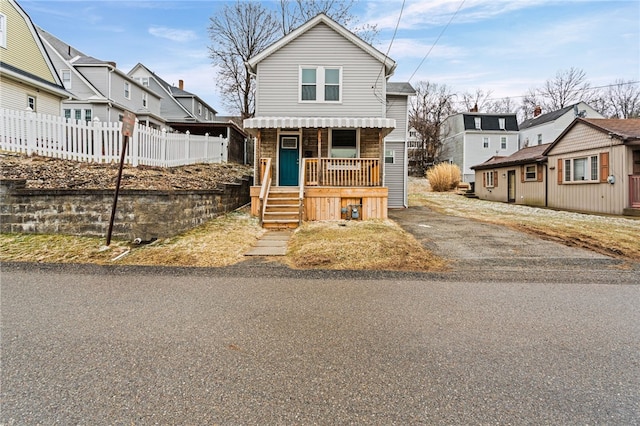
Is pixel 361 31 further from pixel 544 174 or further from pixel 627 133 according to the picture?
pixel 627 133

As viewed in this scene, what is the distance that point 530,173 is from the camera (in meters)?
20.1

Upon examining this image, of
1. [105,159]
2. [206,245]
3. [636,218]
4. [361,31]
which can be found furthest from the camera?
[361,31]

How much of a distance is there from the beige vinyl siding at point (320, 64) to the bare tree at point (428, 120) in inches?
1083

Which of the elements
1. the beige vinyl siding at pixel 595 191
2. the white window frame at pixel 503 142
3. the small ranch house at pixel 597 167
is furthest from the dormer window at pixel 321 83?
the white window frame at pixel 503 142

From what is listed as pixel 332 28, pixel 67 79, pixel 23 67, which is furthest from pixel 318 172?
pixel 67 79

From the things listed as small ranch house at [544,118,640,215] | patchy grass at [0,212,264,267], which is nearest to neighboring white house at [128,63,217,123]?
patchy grass at [0,212,264,267]

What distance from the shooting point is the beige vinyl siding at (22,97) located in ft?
48.1

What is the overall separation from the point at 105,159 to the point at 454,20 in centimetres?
1091

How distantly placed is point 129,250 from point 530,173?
833 inches

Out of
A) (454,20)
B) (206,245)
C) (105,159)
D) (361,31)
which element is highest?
(361,31)

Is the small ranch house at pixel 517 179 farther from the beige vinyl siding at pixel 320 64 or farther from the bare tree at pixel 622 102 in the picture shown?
the bare tree at pixel 622 102

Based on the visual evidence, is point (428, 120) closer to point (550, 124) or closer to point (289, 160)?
point (550, 124)

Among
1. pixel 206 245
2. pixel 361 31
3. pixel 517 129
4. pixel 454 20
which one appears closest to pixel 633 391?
pixel 206 245

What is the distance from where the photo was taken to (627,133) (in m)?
14.2
